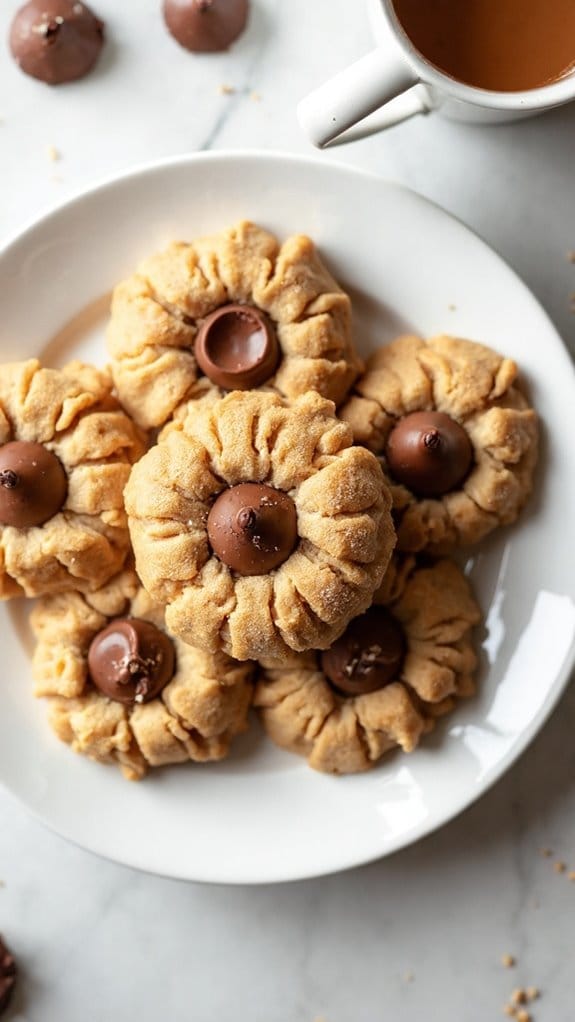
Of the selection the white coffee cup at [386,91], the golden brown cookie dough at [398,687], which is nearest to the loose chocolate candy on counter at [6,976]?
the golden brown cookie dough at [398,687]

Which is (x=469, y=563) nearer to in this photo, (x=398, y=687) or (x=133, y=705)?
(x=398, y=687)

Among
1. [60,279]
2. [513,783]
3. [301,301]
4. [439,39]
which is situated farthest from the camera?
[513,783]

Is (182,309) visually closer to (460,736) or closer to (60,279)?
(60,279)

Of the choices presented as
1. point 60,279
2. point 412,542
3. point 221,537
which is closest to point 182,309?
point 60,279

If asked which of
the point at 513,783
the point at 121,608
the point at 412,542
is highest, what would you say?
the point at 121,608

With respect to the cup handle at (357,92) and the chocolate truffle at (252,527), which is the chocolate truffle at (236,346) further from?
the cup handle at (357,92)

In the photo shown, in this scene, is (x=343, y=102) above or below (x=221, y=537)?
above

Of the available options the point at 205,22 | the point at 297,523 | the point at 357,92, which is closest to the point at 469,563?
the point at 297,523

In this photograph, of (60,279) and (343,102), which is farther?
(60,279)
